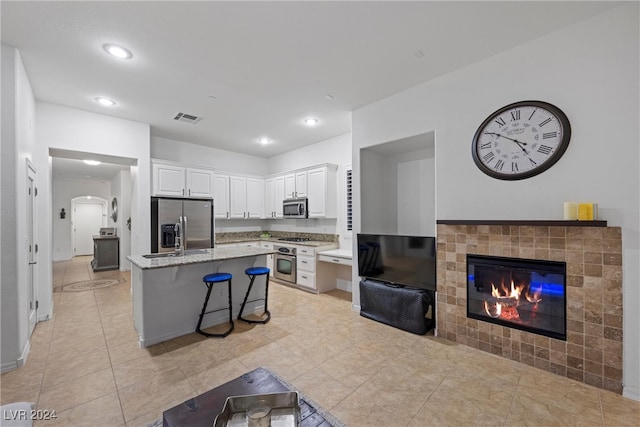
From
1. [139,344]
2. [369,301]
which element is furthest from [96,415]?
[369,301]

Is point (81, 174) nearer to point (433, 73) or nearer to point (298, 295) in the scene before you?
point (298, 295)

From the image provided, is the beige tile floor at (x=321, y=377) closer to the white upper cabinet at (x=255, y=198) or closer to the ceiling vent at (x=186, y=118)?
the ceiling vent at (x=186, y=118)

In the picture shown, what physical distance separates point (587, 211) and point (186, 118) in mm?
5002

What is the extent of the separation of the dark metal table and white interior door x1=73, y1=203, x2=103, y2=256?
12021mm

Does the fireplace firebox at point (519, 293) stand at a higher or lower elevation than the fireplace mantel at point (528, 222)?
lower

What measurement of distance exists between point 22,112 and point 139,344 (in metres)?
2.66

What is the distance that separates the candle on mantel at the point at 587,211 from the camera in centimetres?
215

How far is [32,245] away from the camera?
320 centimetres

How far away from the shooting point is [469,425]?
5.91 ft

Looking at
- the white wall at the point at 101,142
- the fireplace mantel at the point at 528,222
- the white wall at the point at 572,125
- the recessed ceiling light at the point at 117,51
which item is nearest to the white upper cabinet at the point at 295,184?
the white wall at the point at 101,142

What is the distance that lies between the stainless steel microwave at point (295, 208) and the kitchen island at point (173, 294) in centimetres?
195

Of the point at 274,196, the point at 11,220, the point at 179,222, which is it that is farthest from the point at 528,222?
the point at 179,222

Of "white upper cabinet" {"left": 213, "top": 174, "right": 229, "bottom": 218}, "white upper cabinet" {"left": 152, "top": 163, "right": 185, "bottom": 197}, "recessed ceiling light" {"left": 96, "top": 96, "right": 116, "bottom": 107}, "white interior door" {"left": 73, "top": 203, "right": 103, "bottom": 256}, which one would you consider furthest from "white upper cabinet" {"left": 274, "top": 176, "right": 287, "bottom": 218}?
"white interior door" {"left": 73, "top": 203, "right": 103, "bottom": 256}

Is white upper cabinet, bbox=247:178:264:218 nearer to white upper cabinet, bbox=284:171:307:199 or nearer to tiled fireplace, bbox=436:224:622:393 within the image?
white upper cabinet, bbox=284:171:307:199
